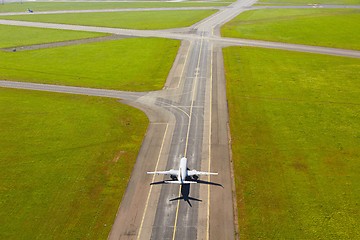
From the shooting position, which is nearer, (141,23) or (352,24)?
(352,24)

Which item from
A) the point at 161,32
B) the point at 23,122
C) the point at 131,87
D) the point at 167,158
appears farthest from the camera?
the point at 161,32

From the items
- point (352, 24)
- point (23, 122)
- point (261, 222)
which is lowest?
point (261, 222)

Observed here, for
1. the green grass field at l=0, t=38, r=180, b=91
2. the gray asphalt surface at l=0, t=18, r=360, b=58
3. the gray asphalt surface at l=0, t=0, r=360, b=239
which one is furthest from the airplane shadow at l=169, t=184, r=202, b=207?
the gray asphalt surface at l=0, t=18, r=360, b=58

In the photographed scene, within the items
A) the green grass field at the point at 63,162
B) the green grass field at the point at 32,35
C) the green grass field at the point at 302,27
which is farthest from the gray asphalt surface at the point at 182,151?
the green grass field at the point at 32,35

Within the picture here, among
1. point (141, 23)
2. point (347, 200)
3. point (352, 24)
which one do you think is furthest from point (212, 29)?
point (347, 200)

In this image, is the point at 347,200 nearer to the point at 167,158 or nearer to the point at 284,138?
the point at 284,138

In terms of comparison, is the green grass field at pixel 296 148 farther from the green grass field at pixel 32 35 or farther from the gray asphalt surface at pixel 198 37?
the green grass field at pixel 32 35
